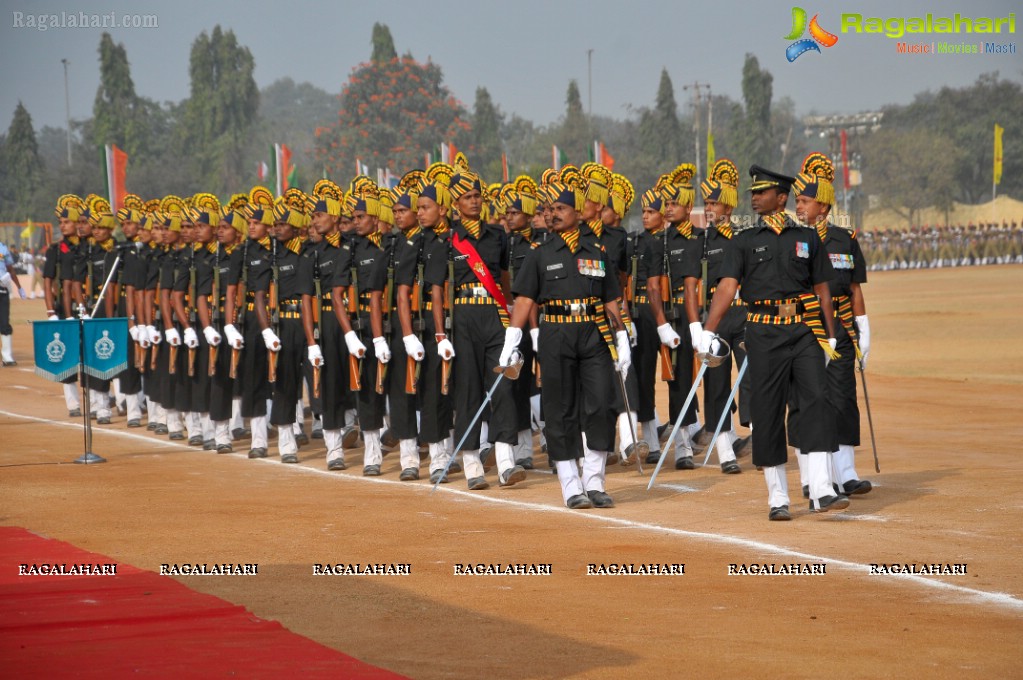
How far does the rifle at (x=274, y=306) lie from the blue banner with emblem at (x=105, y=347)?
1.51 m

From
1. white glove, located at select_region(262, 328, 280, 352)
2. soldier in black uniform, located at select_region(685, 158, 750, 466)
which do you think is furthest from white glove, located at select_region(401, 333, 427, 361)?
soldier in black uniform, located at select_region(685, 158, 750, 466)

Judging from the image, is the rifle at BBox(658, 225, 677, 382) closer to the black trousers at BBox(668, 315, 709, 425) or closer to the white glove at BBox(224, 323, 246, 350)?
the black trousers at BBox(668, 315, 709, 425)

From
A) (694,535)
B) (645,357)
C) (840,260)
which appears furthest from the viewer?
(645,357)

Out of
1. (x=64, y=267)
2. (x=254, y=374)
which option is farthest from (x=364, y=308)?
(x=64, y=267)

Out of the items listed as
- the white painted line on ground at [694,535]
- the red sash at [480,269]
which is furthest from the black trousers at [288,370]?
the red sash at [480,269]

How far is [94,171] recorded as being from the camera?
81.7 metres

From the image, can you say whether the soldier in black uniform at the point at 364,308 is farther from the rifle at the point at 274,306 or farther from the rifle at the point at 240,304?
the rifle at the point at 240,304

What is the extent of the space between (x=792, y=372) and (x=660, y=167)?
255ft

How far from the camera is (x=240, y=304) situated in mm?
14953

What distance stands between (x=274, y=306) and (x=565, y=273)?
4.49m

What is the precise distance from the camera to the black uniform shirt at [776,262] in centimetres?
1021

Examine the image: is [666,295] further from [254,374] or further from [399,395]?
[254,374]

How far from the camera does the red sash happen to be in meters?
12.3

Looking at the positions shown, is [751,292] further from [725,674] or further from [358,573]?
[725,674]
